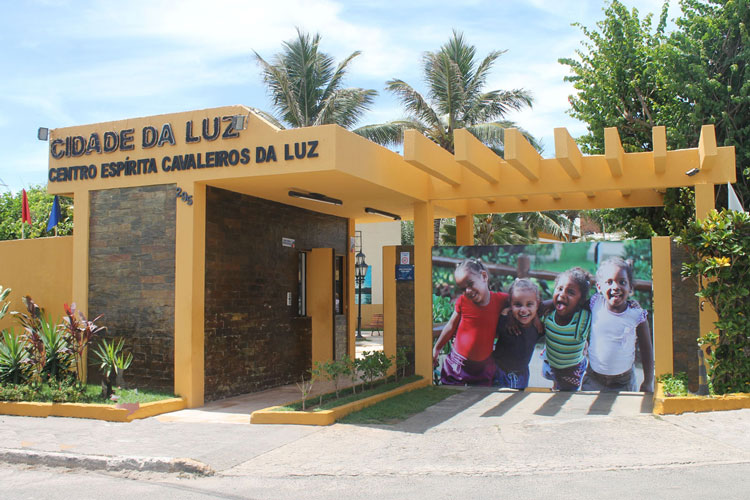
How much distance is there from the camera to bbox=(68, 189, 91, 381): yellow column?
35.6 feet

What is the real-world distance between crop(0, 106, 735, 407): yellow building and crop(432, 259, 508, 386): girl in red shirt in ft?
1.44

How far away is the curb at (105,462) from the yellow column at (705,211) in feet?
24.1

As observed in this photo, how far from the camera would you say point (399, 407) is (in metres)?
9.43

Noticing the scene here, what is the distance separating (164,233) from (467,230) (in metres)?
6.79

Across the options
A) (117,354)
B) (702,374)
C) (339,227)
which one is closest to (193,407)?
(117,354)

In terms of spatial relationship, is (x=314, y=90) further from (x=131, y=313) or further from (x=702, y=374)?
(x=702, y=374)

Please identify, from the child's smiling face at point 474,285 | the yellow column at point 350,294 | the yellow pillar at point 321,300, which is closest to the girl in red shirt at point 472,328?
the child's smiling face at point 474,285

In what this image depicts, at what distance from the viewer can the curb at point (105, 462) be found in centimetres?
652

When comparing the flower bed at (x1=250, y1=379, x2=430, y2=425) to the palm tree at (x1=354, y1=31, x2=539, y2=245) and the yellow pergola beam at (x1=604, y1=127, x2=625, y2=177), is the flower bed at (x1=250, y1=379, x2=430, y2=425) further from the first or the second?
the palm tree at (x1=354, y1=31, x2=539, y2=245)

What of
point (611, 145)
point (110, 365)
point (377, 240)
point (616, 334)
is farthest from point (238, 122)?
point (377, 240)

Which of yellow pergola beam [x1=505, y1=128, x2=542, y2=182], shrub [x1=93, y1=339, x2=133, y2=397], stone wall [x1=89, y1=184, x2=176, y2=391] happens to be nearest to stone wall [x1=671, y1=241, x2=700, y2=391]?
yellow pergola beam [x1=505, y1=128, x2=542, y2=182]

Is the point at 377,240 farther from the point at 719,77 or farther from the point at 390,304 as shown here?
the point at 390,304

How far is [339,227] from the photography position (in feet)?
49.1

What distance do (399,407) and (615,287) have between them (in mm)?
4009
